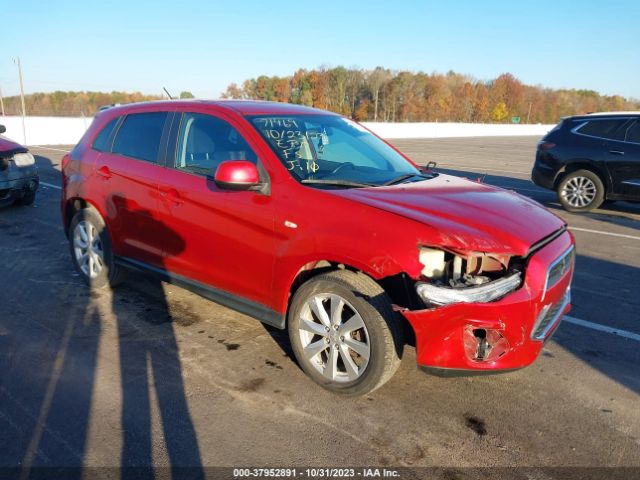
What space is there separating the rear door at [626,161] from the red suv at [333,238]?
6.56 meters

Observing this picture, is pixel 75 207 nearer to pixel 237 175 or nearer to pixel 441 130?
pixel 237 175

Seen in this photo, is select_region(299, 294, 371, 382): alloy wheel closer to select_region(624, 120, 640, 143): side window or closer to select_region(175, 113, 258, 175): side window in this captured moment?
select_region(175, 113, 258, 175): side window

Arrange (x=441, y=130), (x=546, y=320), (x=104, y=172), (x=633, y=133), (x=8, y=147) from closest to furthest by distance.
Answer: (x=546, y=320), (x=104, y=172), (x=8, y=147), (x=633, y=133), (x=441, y=130)

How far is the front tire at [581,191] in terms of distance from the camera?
31.1 ft

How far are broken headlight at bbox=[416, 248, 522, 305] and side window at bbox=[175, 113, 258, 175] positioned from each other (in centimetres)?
150

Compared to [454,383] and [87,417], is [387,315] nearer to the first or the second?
[454,383]

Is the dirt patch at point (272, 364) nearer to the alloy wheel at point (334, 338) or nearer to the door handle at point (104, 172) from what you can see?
the alloy wheel at point (334, 338)

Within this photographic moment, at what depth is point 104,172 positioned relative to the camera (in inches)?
186

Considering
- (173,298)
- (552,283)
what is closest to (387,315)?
(552,283)

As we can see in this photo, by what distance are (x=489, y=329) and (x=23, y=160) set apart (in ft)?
28.2

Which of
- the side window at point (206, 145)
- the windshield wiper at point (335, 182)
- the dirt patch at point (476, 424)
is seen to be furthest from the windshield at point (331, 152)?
the dirt patch at point (476, 424)

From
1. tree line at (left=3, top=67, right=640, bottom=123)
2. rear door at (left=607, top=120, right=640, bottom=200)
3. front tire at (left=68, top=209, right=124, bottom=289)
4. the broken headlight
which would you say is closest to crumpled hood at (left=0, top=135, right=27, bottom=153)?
front tire at (left=68, top=209, right=124, bottom=289)

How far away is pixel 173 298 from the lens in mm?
4918

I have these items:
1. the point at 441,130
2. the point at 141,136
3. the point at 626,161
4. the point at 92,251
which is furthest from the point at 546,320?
the point at 441,130
